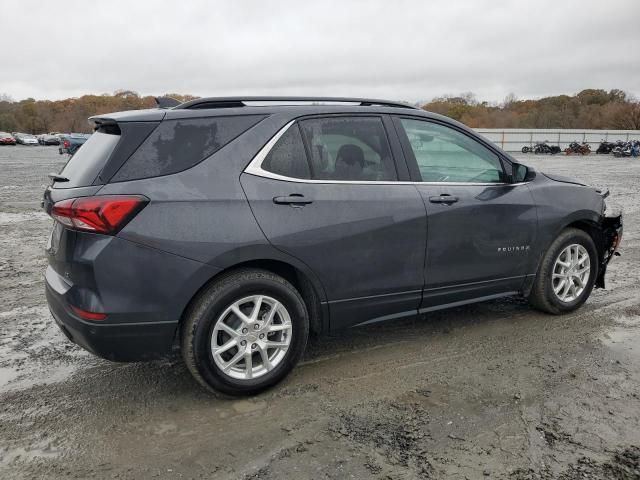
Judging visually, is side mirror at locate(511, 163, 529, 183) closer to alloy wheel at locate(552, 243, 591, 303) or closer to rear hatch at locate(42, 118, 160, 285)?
alloy wheel at locate(552, 243, 591, 303)

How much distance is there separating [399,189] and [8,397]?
2.89 metres

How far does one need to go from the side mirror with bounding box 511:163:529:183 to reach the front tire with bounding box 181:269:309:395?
7.05 feet

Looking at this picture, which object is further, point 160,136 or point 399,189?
point 399,189

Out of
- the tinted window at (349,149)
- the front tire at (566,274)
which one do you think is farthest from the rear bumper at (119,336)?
the front tire at (566,274)

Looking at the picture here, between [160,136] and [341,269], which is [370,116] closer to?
[341,269]

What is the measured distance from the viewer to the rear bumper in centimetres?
311

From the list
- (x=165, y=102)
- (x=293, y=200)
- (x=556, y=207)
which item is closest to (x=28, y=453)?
(x=293, y=200)

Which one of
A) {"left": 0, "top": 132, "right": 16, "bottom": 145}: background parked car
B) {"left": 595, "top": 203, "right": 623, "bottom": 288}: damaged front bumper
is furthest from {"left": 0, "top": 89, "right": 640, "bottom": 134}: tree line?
{"left": 595, "top": 203, "right": 623, "bottom": 288}: damaged front bumper

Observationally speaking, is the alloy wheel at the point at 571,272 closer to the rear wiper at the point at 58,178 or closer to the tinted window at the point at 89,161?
the tinted window at the point at 89,161

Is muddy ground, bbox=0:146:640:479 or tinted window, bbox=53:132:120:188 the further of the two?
tinted window, bbox=53:132:120:188

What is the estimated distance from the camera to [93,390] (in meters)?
3.60

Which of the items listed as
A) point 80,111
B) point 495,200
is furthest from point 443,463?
point 80,111

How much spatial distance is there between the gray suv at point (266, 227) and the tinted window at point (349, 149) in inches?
0.4

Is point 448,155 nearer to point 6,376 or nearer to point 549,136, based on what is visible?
point 6,376
